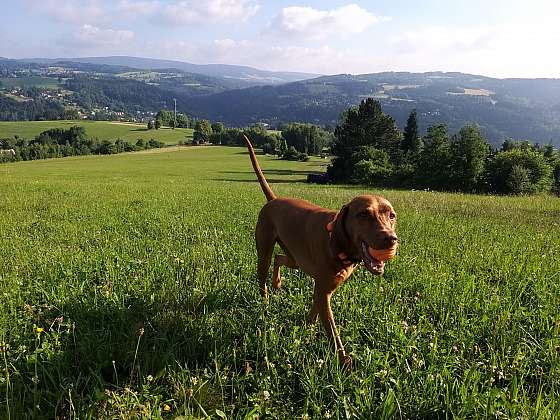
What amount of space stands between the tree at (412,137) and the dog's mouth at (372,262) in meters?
68.6

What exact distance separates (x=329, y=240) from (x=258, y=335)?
3.47 feet

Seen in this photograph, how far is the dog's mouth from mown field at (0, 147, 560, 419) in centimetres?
70

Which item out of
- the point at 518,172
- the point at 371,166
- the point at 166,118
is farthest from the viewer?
the point at 166,118

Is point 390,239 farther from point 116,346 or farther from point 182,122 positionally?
point 182,122

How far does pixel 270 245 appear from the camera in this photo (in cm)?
429

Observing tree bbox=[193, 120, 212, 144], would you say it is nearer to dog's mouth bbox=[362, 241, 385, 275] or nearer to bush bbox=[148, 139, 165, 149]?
bush bbox=[148, 139, 165, 149]

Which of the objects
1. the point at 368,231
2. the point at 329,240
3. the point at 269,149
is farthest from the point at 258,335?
the point at 269,149

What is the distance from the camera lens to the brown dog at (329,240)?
8.66 feet

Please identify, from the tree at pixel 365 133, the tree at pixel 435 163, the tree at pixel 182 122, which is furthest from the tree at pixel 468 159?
the tree at pixel 182 122

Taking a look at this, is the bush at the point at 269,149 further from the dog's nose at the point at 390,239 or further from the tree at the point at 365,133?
the dog's nose at the point at 390,239

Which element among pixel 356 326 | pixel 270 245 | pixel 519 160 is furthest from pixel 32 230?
pixel 519 160

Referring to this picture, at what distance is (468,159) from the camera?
153 ft

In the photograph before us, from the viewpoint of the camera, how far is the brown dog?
2.64 m

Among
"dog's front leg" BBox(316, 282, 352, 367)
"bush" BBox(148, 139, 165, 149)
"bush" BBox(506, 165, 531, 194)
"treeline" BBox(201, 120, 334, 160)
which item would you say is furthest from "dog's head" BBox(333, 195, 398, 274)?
"bush" BBox(148, 139, 165, 149)
